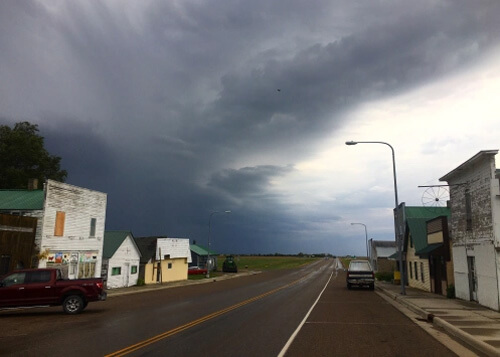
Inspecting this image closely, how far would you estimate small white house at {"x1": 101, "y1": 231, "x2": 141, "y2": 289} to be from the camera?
34041mm

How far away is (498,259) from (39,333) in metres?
17.8

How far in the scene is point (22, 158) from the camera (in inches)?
1996

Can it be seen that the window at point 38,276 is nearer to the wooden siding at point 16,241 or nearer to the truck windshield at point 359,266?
the wooden siding at point 16,241

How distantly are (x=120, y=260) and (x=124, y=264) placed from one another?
35.1 inches

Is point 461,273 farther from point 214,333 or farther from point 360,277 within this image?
point 214,333

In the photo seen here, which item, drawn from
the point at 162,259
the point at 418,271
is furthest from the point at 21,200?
the point at 418,271

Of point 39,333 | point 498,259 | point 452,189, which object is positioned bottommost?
point 39,333

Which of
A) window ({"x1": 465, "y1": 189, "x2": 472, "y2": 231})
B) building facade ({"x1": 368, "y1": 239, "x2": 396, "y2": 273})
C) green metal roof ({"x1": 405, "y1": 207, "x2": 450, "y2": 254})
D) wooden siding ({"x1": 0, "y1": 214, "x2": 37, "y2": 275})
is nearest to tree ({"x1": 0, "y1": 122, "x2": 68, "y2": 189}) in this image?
wooden siding ({"x1": 0, "y1": 214, "x2": 37, "y2": 275})

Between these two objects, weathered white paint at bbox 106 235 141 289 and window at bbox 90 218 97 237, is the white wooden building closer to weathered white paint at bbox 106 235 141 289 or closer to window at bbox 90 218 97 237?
window at bbox 90 218 97 237

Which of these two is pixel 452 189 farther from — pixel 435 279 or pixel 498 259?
pixel 435 279

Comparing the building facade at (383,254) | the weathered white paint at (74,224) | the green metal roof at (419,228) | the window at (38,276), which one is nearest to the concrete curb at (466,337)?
the window at (38,276)

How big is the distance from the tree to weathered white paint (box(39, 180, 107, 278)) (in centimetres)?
2068

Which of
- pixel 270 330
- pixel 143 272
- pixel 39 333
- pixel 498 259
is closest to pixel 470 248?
pixel 498 259

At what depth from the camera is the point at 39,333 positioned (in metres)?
12.5
